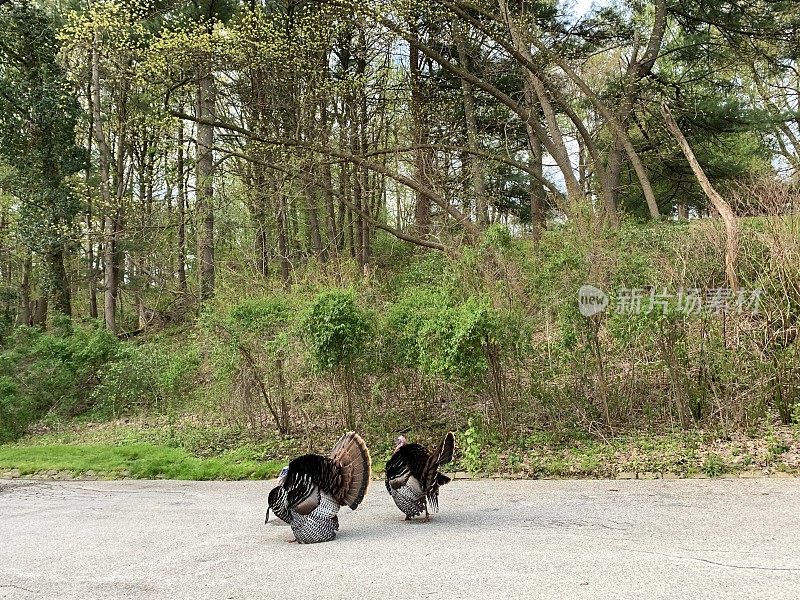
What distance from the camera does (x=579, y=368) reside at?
866 cm

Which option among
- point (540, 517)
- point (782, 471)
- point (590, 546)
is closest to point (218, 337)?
point (540, 517)

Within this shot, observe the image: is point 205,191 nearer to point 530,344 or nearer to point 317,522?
point 530,344

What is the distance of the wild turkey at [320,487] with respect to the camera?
4941 mm

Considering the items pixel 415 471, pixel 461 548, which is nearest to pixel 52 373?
pixel 415 471

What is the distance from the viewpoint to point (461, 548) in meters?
4.75

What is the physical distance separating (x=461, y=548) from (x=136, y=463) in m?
7.04

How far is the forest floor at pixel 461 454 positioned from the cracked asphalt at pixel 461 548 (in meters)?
0.43

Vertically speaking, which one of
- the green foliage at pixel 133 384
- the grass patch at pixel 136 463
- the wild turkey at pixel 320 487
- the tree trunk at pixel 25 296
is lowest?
the grass patch at pixel 136 463

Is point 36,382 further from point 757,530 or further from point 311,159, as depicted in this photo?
point 757,530

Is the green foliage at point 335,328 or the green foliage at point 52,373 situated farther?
the green foliage at point 52,373

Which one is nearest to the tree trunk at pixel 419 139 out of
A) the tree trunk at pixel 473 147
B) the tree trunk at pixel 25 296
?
the tree trunk at pixel 473 147

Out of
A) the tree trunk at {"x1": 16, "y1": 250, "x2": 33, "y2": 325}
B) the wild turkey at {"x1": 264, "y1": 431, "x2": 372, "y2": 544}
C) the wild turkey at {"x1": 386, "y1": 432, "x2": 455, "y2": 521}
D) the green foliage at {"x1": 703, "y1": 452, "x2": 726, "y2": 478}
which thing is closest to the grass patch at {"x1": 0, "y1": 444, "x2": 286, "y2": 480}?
the wild turkey at {"x1": 386, "y1": 432, "x2": 455, "y2": 521}

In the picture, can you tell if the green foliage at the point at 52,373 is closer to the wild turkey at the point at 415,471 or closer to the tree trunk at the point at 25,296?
the tree trunk at the point at 25,296

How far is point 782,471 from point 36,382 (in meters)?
15.4
